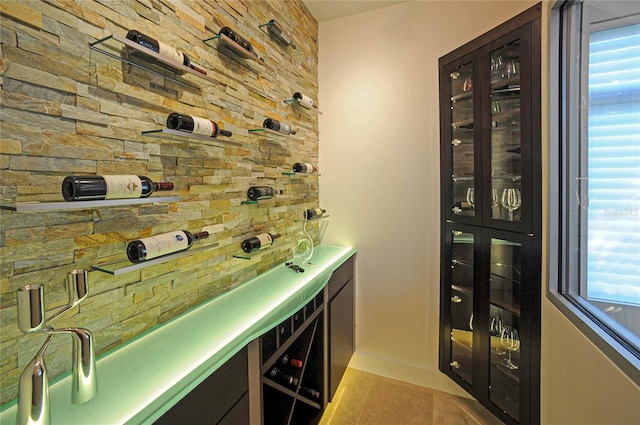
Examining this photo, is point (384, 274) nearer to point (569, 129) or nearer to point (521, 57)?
point (569, 129)

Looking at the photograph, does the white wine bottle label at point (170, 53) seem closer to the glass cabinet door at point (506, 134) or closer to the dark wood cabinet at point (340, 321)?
the dark wood cabinet at point (340, 321)

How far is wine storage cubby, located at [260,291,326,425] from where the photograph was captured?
1254mm

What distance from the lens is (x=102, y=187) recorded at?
84 cm

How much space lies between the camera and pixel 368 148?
2.44 metres

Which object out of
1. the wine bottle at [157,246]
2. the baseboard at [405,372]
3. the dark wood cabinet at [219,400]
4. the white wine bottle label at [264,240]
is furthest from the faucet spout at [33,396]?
the baseboard at [405,372]

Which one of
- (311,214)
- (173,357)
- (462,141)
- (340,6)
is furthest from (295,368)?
(340,6)

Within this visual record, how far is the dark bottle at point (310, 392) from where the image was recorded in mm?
1642

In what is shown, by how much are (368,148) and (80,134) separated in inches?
76.8

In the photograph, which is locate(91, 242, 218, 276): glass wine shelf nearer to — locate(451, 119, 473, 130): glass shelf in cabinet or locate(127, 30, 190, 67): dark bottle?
locate(127, 30, 190, 67): dark bottle

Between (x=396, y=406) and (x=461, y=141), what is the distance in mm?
1971

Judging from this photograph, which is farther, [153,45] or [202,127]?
[202,127]

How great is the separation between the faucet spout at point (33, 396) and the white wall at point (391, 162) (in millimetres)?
2118

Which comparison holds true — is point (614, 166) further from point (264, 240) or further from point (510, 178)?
point (264, 240)

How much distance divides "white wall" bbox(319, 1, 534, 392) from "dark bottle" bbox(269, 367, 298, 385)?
1192 mm
